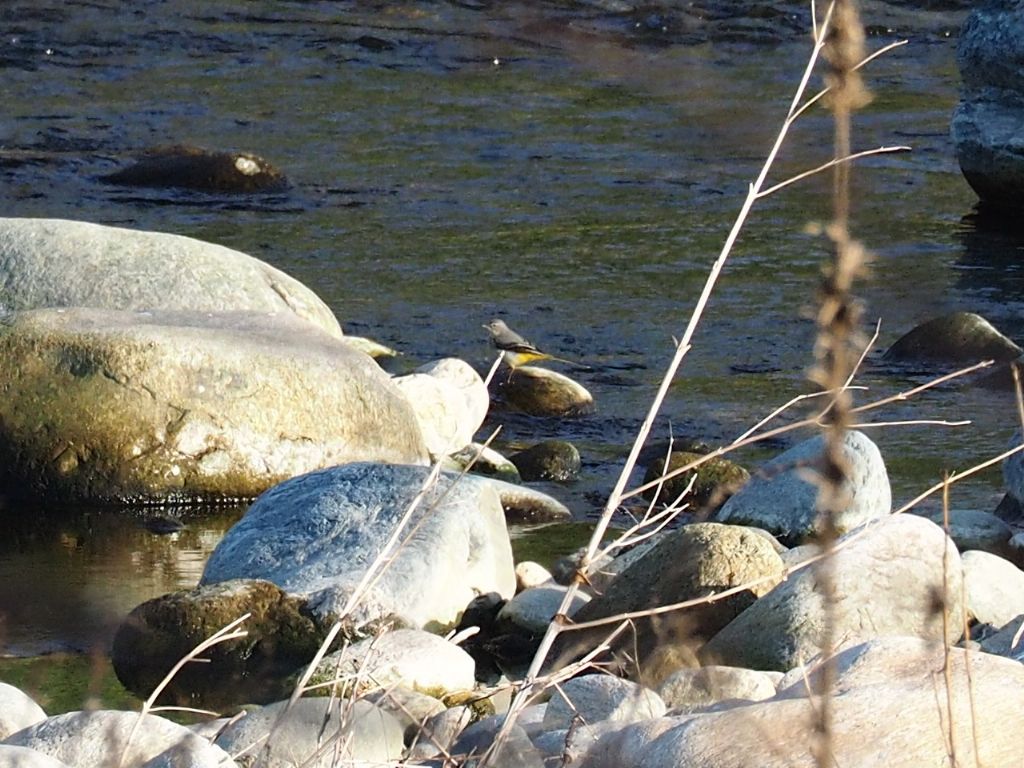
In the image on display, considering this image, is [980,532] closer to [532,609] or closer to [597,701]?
[532,609]

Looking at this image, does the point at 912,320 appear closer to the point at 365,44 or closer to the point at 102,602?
the point at 102,602

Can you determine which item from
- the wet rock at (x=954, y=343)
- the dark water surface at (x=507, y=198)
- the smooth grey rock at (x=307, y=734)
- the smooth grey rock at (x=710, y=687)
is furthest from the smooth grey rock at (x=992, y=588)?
the wet rock at (x=954, y=343)

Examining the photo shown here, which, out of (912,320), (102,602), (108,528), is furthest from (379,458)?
(912,320)

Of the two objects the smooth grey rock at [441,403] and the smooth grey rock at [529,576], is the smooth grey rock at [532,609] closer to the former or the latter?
the smooth grey rock at [529,576]

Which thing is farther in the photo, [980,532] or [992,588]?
[980,532]

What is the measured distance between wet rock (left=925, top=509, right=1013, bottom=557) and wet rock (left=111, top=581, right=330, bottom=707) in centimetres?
226

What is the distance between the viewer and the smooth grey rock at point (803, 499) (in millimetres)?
6094

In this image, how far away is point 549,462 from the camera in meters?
7.42

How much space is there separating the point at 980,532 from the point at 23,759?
156 inches

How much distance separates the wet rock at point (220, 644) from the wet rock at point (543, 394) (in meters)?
3.45

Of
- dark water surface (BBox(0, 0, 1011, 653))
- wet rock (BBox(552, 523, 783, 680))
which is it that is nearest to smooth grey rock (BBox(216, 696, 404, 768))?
wet rock (BBox(552, 523, 783, 680))

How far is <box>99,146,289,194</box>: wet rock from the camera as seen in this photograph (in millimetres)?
13156

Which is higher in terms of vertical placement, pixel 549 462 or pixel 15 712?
pixel 15 712

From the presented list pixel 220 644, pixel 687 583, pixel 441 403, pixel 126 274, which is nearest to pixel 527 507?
pixel 441 403
